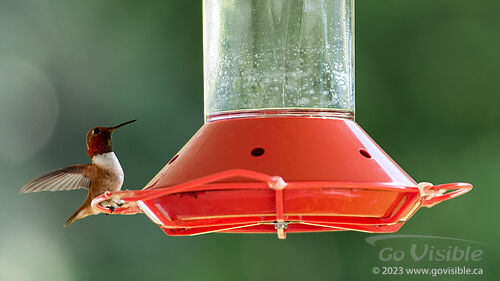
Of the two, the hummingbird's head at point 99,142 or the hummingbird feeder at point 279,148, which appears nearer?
the hummingbird feeder at point 279,148

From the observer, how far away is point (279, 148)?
305cm

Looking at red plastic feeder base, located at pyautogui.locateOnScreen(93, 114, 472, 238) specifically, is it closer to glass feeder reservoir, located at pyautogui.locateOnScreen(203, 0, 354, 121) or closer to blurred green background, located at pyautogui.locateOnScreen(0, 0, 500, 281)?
glass feeder reservoir, located at pyautogui.locateOnScreen(203, 0, 354, 121)

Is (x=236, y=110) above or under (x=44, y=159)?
above

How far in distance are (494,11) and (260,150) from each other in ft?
12.9

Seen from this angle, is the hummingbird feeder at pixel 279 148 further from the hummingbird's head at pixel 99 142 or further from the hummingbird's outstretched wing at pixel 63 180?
the hummingbird's outstretched wing at pixel 63 180

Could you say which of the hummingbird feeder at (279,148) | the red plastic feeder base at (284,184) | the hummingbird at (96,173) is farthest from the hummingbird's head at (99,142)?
the red plastic feeder base at (284,184)

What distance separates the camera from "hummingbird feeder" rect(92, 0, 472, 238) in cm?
293

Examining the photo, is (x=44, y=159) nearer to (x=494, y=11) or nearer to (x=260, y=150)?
(x=494, y=11)

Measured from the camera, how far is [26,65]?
290 inches

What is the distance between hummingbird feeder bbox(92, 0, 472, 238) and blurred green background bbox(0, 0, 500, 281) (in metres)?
2.67

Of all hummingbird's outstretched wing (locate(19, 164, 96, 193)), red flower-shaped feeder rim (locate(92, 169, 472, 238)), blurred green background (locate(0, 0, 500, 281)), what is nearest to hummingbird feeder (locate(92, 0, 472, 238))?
red flower-shaped feeder rim (locate(92, 169, 472, 238))

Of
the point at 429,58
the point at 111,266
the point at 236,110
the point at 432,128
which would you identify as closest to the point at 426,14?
the point at 429,58

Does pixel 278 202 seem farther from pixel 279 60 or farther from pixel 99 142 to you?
pixel 99 142

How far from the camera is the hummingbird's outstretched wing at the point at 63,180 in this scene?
15.0ft
